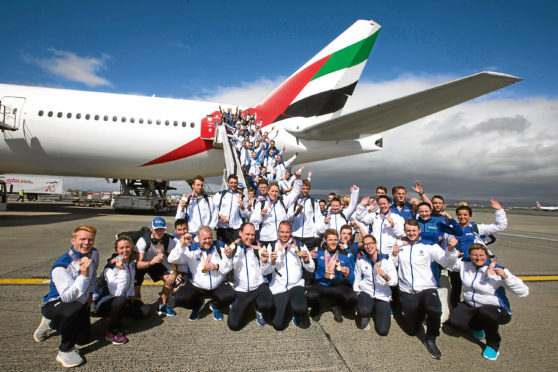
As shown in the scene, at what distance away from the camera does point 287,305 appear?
141 inches

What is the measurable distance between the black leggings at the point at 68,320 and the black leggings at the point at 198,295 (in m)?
1.01

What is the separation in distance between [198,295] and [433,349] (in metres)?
2.88

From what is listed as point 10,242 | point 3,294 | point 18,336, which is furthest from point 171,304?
point 10,242

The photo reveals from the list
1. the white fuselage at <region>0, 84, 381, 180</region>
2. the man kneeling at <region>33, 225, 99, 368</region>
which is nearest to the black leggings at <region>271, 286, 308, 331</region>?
the man kneeling at <region>33, 225, 99, 368</region>

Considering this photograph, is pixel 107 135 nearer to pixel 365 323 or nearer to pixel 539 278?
pixel 365 323

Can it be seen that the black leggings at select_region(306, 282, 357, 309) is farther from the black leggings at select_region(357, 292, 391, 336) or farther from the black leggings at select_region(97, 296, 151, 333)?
the black leggings at select_region(97, 296, 151, 333)

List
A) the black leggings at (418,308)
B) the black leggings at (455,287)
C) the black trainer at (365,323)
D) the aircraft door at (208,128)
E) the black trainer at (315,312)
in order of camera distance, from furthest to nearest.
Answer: the aircraft door at (208,128) < the black leggings at (455,287) < the black trainer at (315,312) < the black trainer at (365,323) < the black leggings at (418,308)

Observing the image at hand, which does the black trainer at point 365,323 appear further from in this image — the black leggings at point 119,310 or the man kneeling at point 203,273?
the black leggings at point 119,310

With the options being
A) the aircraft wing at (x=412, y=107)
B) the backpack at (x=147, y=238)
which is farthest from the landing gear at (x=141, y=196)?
the backpack at (x=147, y=238)

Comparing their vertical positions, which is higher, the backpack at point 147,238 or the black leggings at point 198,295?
the backpack at point 147,238

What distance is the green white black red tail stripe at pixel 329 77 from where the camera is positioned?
42.9 ft

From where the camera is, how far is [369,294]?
3746 mm

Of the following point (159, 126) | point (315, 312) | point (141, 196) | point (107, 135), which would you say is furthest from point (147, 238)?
point (141, 196)

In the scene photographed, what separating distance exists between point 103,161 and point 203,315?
1246cm
